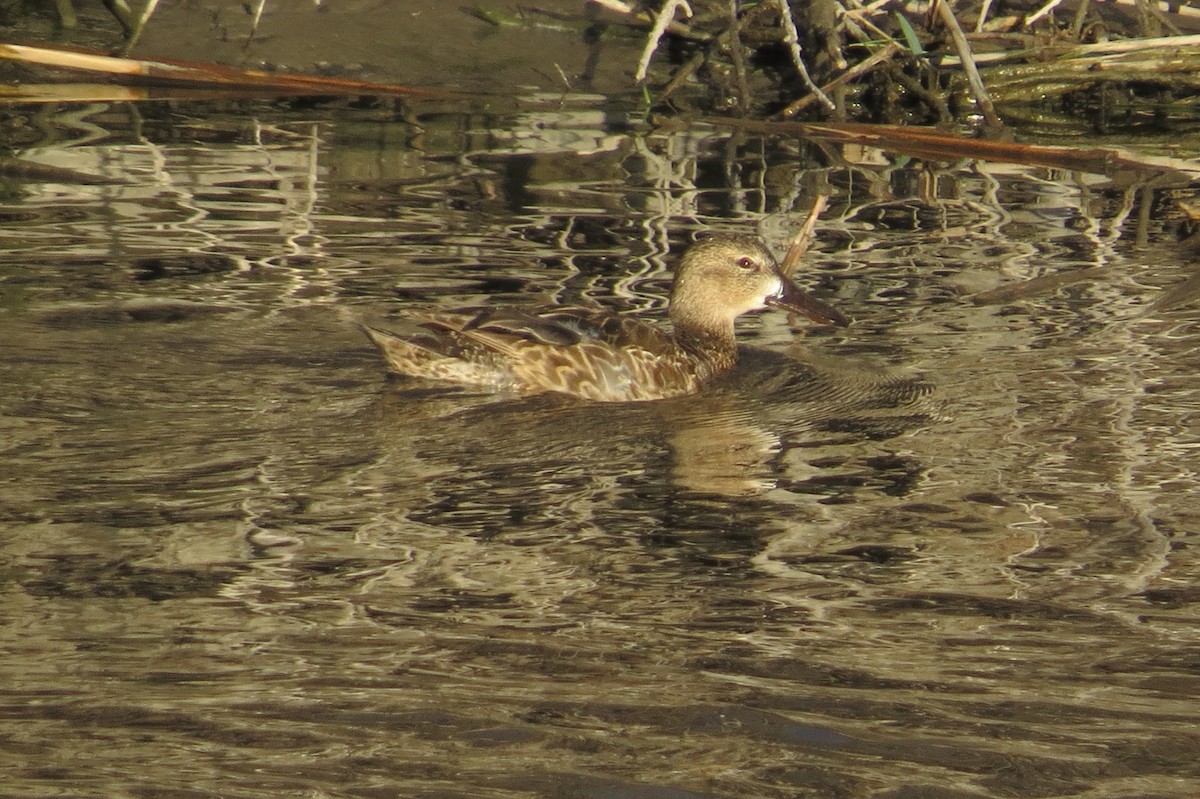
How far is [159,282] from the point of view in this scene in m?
7.51

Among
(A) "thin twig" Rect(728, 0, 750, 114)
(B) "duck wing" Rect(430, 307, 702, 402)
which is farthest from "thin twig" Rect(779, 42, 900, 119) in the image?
(B) "duck wing" Rect(430, 307, 702, 402)

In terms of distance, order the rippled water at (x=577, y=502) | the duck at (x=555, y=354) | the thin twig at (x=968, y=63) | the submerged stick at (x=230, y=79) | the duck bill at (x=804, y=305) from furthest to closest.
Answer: the submerged stick at (x=230, y=79), the thin twig at (x=968, y=63), the duck bill at (x=804, y=305), the duck at (x=555, y=354), the rippled water at (x=577, y=502)

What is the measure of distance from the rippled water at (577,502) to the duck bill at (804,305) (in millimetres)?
152

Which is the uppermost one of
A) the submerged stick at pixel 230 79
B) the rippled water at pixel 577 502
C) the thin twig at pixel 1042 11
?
the thin twig at pixel 1042 11

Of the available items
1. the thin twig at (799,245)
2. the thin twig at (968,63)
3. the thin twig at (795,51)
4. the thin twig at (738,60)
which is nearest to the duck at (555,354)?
the thin twig at (799,245)

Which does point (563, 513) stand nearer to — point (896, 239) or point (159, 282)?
point (159, 282)

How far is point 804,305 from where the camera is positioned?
24.1 ft

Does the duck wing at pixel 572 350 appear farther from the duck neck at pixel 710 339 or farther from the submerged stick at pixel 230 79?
the submerged stick at pixel 230 79

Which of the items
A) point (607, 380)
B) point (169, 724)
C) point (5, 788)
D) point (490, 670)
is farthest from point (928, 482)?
point (5, 788)

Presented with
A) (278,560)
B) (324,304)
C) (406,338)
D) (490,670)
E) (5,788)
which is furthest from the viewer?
(324,304)

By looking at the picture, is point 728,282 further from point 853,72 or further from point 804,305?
point 853,72

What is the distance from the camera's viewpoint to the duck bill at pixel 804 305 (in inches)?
285

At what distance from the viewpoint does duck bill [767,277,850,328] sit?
7246 millimetres

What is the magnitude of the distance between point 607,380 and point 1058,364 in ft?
5.55
